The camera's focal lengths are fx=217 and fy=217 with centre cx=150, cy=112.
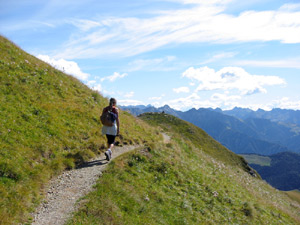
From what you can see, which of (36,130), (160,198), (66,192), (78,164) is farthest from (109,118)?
(160,198)

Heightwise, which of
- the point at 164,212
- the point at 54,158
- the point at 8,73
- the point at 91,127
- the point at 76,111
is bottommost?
the point at 164,212

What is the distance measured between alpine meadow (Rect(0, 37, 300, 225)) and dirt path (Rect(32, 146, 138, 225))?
14.1 inches

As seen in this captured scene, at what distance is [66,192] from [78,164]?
342 centimetres

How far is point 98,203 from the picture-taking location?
9.66 metres

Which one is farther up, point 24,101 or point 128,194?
point 24,101

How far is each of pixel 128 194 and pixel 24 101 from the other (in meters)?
10.7

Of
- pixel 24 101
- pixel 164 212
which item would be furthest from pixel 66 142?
A: pixel 164 212

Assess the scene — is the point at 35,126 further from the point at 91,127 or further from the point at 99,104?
the point at 99,104

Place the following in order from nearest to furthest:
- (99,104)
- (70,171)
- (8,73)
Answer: (70,171), (8,73), (99,104)

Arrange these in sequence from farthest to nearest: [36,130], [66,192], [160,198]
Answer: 1. [36,130]
2. [160,198]
3. [66,192]

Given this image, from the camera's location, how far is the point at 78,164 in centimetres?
1390

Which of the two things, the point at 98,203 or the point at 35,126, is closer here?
the point at 98,203

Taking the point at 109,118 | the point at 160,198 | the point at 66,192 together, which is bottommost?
the point at 160,198

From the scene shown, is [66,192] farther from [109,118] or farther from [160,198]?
[109,118]
